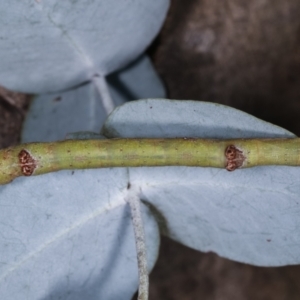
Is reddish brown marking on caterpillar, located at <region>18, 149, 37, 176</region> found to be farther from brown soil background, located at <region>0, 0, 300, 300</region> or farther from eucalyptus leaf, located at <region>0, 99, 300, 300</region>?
brown soil background, located at <region>0, 0, 300, 300</region>

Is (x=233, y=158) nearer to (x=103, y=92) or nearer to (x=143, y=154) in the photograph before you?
(x=143, y=154)

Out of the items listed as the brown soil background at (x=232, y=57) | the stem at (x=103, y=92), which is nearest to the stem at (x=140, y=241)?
the stem at (x=103, y=92)

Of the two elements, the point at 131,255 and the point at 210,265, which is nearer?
the point at 131,255

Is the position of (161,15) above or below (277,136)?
above

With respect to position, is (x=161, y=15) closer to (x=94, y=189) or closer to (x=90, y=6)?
(x=90, y=6)

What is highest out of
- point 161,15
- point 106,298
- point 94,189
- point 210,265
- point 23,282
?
point 161,15

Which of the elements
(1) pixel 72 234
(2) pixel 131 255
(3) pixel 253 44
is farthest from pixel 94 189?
(3) pixel 253 44
